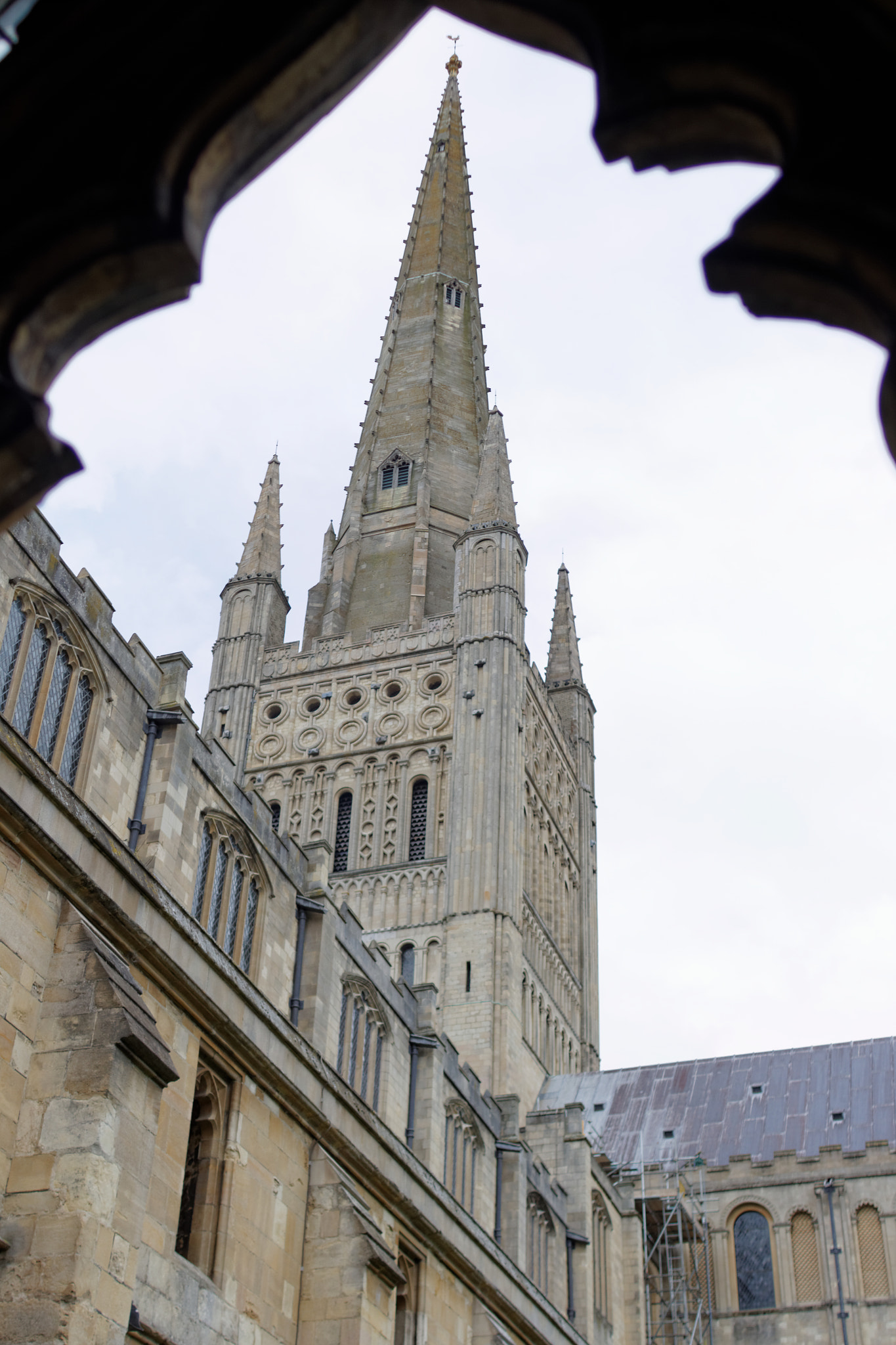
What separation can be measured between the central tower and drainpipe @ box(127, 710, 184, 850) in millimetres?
27025

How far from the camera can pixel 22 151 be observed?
5.05 m

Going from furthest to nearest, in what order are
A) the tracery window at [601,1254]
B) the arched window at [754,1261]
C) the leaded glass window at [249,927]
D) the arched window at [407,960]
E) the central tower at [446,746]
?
the central tower at [446,746] < the arched window at [407,960] < the arched window at [754,1261] < the tracery window at [601,1254] < the leaded glass window at [249,927]

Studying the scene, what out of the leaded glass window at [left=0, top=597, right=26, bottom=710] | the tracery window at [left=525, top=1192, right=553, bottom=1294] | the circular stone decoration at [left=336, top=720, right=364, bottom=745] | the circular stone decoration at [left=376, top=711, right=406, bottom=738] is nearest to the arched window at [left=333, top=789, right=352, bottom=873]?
the circular stone decoration at [left=336, top=720, right=364, bottom=745]

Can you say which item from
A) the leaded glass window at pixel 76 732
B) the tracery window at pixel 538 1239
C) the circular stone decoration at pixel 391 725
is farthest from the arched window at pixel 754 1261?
the leaded glass window at pixel 76 732

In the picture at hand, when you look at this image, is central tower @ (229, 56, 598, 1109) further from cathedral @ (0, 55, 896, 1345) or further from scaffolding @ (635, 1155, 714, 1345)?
scaffolding @ (635, 1155, 714, 1345)

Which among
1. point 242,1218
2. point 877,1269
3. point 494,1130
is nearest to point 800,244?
point 242,1218

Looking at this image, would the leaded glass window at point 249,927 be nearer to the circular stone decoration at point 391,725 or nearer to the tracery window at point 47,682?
the tracery window at point 47,682

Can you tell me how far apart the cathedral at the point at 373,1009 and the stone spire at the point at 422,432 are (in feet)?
0.83

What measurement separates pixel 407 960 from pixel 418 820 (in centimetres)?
562

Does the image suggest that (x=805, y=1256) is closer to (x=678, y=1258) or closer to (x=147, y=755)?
(x=678, y=1258)

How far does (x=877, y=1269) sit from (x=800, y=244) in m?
42.0

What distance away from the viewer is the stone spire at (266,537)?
66812 mm

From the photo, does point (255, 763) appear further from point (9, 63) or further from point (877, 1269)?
point (9, 63)

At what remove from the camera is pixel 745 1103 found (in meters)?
51.0
